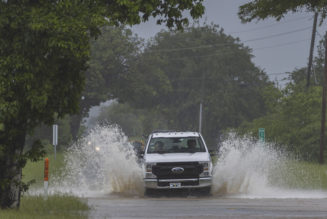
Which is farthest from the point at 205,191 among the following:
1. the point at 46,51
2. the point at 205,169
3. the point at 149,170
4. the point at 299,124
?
the point at 299,124

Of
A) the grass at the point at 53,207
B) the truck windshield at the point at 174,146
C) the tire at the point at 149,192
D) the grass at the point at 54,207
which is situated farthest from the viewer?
the truck windshield at the point at 174,146

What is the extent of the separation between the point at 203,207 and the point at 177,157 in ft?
11.8

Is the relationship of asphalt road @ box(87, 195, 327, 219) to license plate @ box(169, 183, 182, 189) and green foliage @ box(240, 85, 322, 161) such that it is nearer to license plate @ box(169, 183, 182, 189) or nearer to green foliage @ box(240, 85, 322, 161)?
license plate @ box(169, 183, 182, 189)

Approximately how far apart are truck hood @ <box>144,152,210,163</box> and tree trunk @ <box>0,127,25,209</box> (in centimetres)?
584

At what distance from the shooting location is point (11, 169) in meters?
14.2

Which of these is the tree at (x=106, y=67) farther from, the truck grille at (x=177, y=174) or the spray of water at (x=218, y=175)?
the truck grille at (x=177, y=174)

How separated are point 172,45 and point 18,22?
8280 cm

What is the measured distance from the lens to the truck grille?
19.7 m

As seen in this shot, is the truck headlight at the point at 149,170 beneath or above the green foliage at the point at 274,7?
beneath

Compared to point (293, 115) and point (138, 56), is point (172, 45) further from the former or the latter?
point (293, 115)

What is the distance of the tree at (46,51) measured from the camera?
12.5m

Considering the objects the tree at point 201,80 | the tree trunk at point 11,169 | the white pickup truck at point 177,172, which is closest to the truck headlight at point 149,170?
the white pickup truck at point 177,172

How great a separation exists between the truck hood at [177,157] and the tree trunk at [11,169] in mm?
5836

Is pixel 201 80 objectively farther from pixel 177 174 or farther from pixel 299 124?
pixel 177 174
